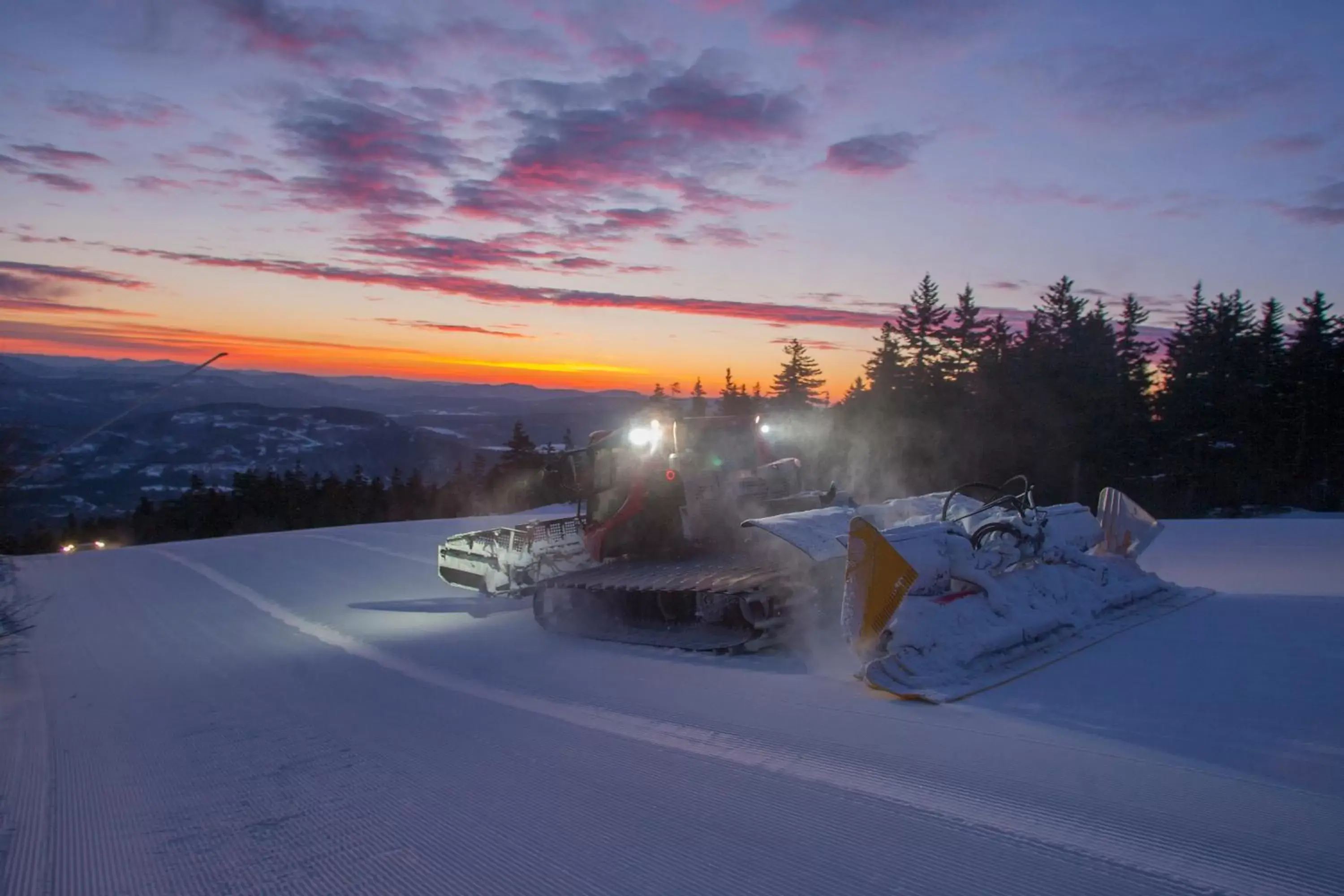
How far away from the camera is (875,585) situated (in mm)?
5762

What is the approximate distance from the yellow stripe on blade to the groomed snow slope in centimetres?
39

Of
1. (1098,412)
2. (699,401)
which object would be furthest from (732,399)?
(1098,412)

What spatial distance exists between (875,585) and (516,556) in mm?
5979

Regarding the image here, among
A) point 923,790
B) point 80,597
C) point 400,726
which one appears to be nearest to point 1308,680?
point 923,790

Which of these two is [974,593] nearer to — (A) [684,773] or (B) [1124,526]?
(A) [684,773]

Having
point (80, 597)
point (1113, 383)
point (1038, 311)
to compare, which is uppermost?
point (1038, 311)

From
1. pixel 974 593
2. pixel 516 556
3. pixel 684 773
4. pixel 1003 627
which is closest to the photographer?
pixel 684 773

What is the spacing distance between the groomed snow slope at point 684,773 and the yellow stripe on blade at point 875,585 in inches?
15.2

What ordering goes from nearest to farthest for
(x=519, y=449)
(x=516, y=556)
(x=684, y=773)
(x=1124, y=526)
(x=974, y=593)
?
1. (x=684, y=773)
2. (x=974, y=593)
3. (x=1124, y=526)
4. (x=516, y=556)
5. (x=519, y=449)

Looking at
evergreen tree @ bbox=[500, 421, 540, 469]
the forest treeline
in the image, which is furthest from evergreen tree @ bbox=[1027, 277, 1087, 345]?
evergreen tree @ bbox=[500, 421, 540, 469]

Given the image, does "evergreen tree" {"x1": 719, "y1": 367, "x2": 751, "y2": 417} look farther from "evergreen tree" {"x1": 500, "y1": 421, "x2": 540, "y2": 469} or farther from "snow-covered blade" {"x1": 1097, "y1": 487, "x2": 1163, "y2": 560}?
"snow-covered blade" {"x1": 1097, "y1": 487, "x2": 1163, "y2": 560}

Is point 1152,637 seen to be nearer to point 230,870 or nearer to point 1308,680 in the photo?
point 1308,680

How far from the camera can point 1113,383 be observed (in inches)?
1161

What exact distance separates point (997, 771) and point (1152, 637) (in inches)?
119
